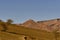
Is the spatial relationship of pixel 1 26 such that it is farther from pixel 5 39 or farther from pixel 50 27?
pixel 50 27

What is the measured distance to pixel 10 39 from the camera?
3866 centimetres

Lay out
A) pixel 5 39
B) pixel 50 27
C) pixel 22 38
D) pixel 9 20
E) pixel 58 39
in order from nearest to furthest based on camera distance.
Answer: pixel 5 39
pixel 22 38
pixel 58 39
pixel 9 20
pixel 50 27

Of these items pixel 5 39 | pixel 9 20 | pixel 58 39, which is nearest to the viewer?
pixel 5 39

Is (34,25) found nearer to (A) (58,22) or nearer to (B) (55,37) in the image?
(A) (58,22)

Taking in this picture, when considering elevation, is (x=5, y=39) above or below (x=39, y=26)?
below

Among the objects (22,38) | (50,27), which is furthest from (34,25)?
(22,38)

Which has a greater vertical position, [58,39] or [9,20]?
[9,20]

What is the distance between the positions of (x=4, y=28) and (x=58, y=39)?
19741mm

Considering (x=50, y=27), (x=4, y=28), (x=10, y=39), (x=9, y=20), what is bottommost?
(x=10, y=39)

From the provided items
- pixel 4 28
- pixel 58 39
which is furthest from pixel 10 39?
pixel 58 39

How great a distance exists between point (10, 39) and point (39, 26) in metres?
160

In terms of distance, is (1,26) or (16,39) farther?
(1,26)

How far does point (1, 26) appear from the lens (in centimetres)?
6334

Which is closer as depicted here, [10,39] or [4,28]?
[10,39]
